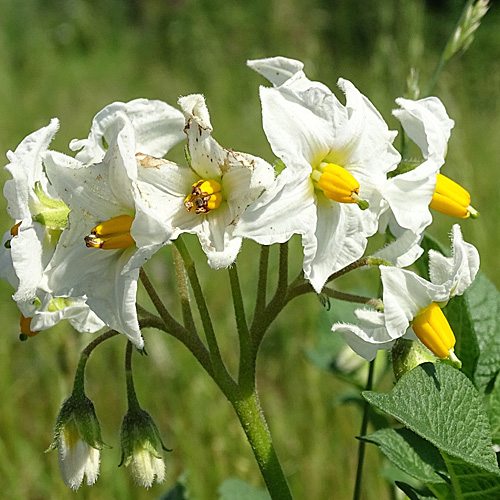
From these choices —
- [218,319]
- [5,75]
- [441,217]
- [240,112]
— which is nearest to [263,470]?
[218,319]

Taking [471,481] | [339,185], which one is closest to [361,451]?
[471,481]

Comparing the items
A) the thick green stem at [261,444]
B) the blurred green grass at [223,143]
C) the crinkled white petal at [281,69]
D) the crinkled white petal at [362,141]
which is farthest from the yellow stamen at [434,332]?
the blurred green grass at [223,143]

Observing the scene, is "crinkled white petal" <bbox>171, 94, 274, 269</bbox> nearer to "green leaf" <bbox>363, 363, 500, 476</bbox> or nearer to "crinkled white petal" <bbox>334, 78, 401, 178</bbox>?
"crinkled white petal" <bbox>334, 78, 401, 178</bbox>

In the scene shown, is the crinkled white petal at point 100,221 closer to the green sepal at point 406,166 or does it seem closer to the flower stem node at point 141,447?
the flower stem node at point 141,447

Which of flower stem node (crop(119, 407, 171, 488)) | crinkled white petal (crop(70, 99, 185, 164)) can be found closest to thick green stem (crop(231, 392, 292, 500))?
flower stem node (crop(119, 407, 171, 488))

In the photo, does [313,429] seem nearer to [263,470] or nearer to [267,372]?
[267,372]

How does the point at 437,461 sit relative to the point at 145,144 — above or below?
below
